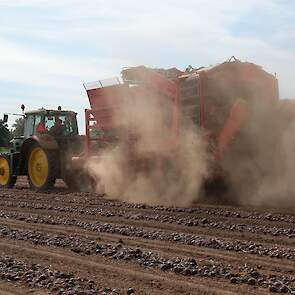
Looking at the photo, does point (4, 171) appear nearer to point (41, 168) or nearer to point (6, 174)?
point (6, 174)

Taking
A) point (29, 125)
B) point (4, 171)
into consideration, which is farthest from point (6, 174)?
point (29, 125)

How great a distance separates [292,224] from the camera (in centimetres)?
776

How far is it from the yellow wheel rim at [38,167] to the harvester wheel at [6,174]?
109cm

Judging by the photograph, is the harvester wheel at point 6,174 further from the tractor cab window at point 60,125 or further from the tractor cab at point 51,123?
the tractor cab window at point 60,125

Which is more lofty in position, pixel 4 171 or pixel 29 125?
pixel 29 125

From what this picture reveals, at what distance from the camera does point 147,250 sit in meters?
6.24

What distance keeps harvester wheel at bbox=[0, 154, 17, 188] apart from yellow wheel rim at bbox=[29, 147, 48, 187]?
109cm

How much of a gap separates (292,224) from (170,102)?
164 inches

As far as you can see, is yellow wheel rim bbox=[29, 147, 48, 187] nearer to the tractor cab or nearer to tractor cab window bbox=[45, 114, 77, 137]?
the tractor cab

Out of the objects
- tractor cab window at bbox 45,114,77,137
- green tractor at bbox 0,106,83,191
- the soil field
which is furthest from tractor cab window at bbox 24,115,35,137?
the soil field

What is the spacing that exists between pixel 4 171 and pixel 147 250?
404 inches

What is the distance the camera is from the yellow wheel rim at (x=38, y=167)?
14.0m

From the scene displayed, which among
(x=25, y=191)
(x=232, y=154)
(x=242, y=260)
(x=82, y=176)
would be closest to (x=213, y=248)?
(x=242, y=260)

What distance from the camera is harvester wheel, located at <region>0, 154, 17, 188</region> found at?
15359mm
